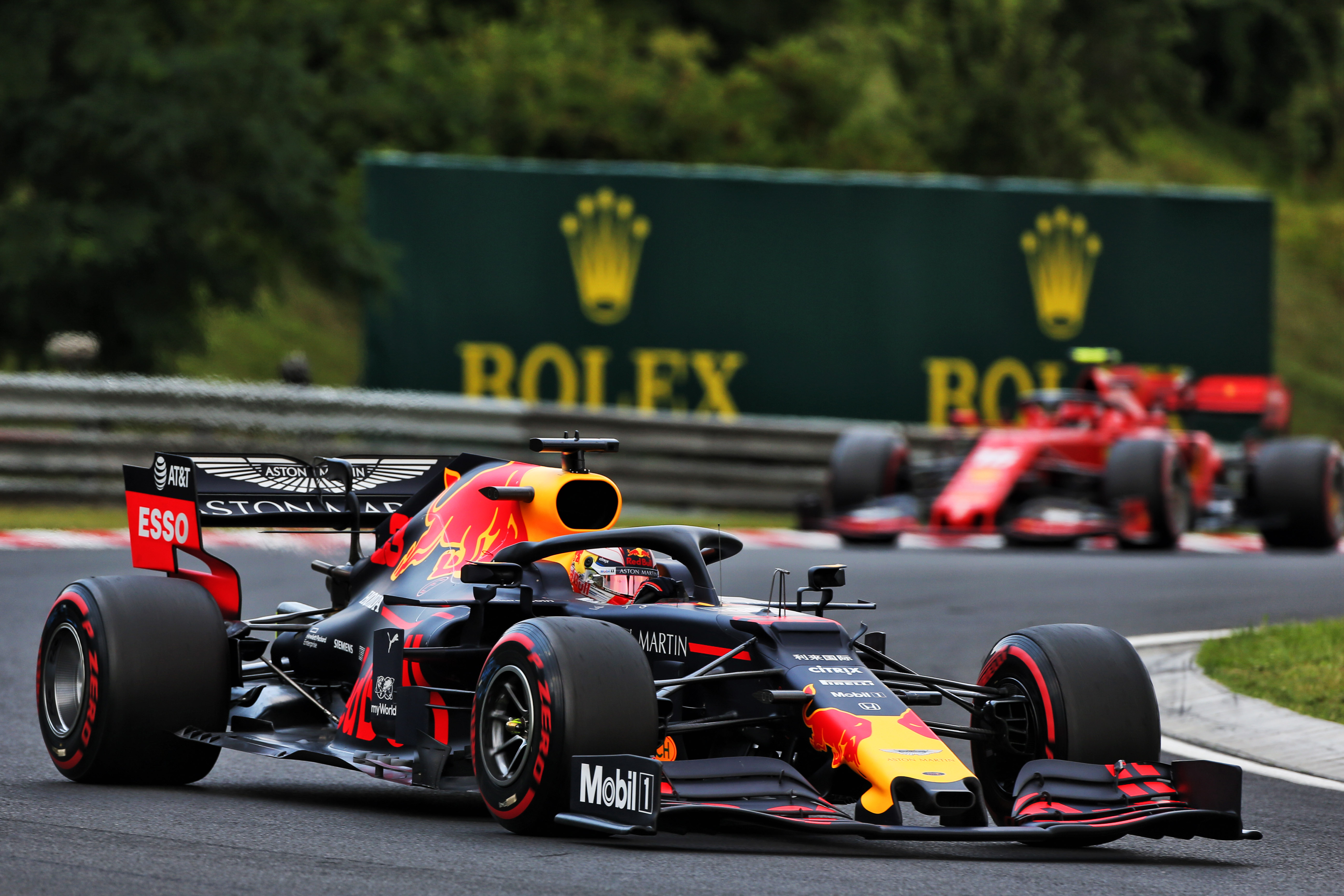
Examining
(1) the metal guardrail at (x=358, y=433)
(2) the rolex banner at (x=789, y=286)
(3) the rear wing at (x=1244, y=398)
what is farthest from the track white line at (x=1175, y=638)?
(2) the rolex banner at (x=789, y=286)

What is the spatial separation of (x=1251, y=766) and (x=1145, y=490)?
8844 millimetres

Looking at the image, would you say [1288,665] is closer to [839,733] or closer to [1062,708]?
[1062,708]

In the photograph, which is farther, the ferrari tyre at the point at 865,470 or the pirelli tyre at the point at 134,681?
the ferrari tyre at the point at 865,470

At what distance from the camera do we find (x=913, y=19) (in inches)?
1453

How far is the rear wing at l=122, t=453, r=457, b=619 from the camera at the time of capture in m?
8.23

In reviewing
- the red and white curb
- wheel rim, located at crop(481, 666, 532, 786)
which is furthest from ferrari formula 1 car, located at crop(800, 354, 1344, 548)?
wheel rim, located at crop(481, 666, 532, 786)

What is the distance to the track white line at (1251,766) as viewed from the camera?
8141mm

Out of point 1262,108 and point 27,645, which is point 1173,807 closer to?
point 27,645

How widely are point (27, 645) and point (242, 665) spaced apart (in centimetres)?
270

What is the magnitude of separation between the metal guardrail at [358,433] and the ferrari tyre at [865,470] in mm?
1496

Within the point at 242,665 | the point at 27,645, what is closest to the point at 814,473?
the point at 27,645

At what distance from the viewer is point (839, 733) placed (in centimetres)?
609

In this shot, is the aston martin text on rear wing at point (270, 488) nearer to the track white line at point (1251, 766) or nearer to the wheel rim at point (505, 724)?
the wheel rim at point (505, 724)

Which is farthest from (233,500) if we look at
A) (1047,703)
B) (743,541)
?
(743,541)
